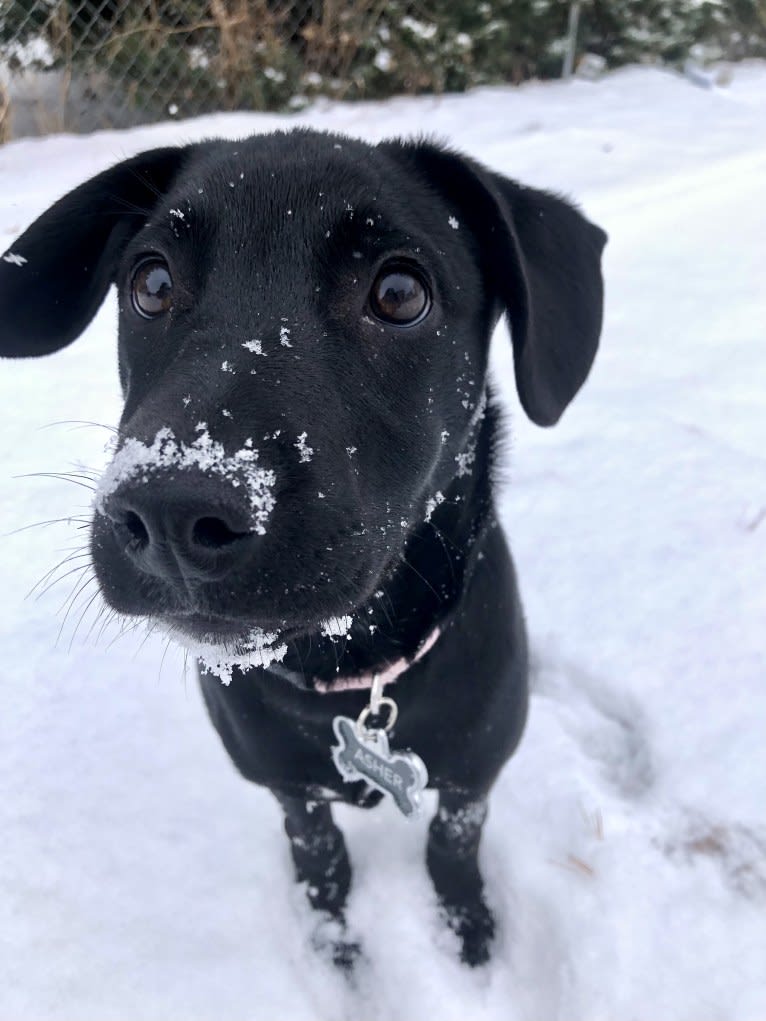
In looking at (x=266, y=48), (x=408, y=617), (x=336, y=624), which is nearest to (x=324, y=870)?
(x=408, y=617)

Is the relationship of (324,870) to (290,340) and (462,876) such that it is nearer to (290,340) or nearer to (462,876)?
(462,876)

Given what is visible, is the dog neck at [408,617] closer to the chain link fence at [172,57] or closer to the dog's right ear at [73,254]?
the dog's right ear at [73,254]

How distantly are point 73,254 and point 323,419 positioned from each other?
0.81 meters

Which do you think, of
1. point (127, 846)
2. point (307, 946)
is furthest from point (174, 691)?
point (307, 946)

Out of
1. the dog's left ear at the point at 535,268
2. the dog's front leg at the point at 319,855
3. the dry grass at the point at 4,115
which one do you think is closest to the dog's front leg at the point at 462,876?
the dog's front leg at the point at 319,855

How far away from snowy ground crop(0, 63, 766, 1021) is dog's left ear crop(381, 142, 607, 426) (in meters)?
1.10

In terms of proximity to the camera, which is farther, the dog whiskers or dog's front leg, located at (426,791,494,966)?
dog's front leg, located at (426,791,494,966)

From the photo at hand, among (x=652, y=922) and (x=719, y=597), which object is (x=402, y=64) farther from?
(x=652, y=922)

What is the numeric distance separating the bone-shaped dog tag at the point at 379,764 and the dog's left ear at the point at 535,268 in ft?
2.28

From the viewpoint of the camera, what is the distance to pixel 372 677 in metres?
1.41

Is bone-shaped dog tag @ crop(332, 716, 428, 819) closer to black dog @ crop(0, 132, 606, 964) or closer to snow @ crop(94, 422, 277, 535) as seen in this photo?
black dog @ crop(0, 132, 606, 964)

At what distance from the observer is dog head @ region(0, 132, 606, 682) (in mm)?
909

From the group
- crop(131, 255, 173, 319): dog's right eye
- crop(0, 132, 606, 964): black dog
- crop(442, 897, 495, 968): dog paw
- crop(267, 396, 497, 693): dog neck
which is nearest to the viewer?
crop(0, 132, 606, 964): black dog

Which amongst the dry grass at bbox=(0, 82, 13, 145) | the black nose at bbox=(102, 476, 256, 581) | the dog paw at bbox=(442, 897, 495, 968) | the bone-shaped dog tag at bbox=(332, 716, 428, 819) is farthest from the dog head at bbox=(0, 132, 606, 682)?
the dry grass at bbox=(0, 82, 13, 145)
